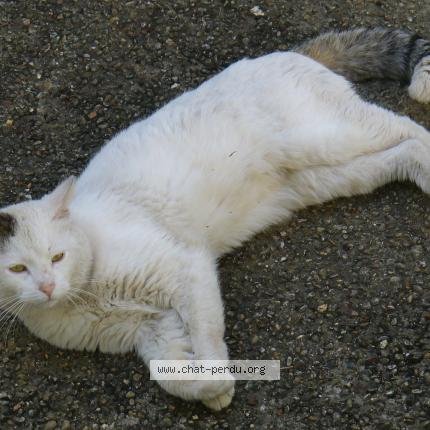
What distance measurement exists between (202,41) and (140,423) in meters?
3.88

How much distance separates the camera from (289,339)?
14.2 ft

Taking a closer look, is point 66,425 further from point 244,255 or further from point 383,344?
point 383,344

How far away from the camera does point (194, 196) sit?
4758mm

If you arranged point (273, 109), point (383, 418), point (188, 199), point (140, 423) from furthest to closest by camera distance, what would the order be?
point (273, 109), point (188, 199), point (140, 423), point (383, 418)

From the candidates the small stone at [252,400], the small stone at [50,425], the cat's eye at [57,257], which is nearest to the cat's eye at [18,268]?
the cat's eye at [57,257]

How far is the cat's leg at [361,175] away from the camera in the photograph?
16.2 ft

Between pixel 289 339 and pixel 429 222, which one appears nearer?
pixel 289 339

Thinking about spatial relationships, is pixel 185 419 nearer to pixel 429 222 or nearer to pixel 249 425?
pixel 249 425

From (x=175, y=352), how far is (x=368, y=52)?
3.02m

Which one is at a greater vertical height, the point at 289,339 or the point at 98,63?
the point at 98,63

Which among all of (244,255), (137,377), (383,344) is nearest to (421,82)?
(244,255)

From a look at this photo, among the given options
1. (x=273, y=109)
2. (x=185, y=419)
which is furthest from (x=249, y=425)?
(x=273, y=109)

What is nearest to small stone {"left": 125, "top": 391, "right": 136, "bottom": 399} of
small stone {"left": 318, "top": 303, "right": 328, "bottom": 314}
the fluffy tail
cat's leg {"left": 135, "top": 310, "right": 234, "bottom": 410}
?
cat's leg {"left": 135, "top": 310, "right": 234, "bottom": 410}

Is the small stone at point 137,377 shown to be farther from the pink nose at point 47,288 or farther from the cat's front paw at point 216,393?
the pink nose at point 47,288
